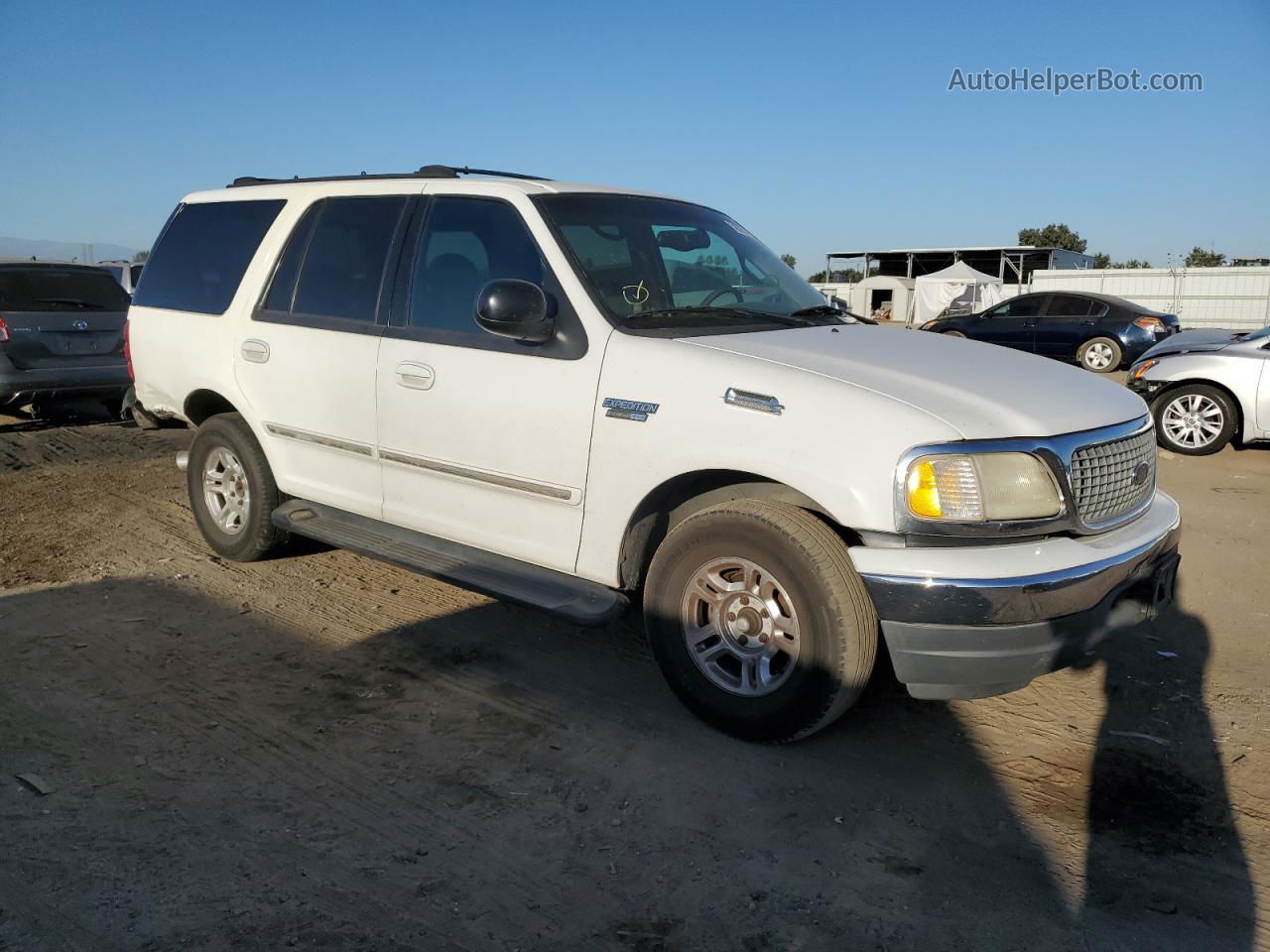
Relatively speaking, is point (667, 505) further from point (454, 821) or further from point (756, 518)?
point (454, 821)

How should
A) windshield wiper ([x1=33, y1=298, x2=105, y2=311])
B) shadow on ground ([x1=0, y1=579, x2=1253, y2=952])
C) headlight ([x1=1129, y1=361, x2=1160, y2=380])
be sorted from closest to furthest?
shadow on ground ([x1=0, y1=579, x2=1253, y2=952]), windshield wiper ([x1=33, y1=298, x2=105, y2=311]), headlight ([x1=1129, y1=361, x2=1160, y2=380])

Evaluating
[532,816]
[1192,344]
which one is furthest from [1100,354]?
[532,816]

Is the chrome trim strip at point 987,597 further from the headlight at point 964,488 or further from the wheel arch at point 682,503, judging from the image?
the wheel arch at point 682,503

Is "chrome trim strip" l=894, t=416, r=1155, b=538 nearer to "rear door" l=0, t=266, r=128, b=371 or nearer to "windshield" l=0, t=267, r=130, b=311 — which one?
"rear door" l=0, t=266, r=128, b=371

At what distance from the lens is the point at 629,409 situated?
12.1 ft

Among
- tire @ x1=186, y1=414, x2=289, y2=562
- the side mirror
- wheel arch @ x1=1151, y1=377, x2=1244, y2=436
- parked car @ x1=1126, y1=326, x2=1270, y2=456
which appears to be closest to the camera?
the side mirror

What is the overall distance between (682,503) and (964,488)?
1.14m

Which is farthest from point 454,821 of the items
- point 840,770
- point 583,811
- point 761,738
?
point 840,770

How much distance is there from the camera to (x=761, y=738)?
3.54 metres

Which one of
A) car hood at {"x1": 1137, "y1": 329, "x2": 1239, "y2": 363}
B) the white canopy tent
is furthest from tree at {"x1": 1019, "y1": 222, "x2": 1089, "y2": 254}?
car hood at {"x1": 1137, "y1": 329, "x2": 1239, "y2": 363}

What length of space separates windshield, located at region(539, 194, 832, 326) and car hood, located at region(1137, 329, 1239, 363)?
6.99 metres

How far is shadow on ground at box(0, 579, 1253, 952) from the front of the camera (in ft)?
8.64

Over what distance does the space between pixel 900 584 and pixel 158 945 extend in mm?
2312

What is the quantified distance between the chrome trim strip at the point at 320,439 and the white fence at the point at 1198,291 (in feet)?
96.7
